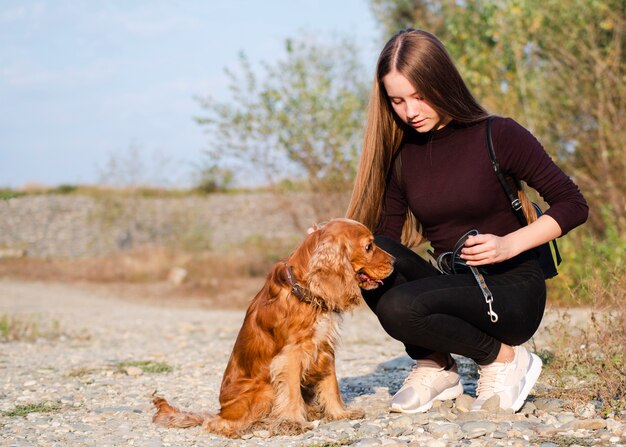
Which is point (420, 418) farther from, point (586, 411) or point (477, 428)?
point (586, 411)

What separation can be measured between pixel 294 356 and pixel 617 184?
9051 millimetres

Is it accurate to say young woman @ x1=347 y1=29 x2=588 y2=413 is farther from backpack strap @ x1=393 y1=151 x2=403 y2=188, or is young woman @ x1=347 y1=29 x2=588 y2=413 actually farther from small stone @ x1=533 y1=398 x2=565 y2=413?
small stone @ x1=533 y1=398 x2=565 y2=413

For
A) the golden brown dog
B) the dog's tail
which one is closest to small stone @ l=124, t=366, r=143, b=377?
the dog's tail

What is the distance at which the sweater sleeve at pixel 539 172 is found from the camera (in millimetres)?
4074

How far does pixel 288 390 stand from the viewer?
166 inches

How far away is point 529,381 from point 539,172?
3.92 ft

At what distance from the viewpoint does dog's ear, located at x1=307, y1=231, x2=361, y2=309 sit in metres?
4.21

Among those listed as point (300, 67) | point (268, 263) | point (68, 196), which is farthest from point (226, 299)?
point (68, 196)

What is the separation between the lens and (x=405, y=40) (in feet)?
14.0

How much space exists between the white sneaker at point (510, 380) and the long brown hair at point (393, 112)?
987 millimetres

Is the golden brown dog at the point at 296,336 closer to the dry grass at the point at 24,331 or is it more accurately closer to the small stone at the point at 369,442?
the small stone at the point at 369,442

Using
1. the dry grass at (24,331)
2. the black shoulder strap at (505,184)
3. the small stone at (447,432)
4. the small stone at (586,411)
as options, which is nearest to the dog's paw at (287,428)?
the small stone at (447,432)

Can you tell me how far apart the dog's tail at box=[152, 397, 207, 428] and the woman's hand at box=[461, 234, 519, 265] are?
5.88 ft

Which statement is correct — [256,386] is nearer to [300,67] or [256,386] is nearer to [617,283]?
[617,283]
